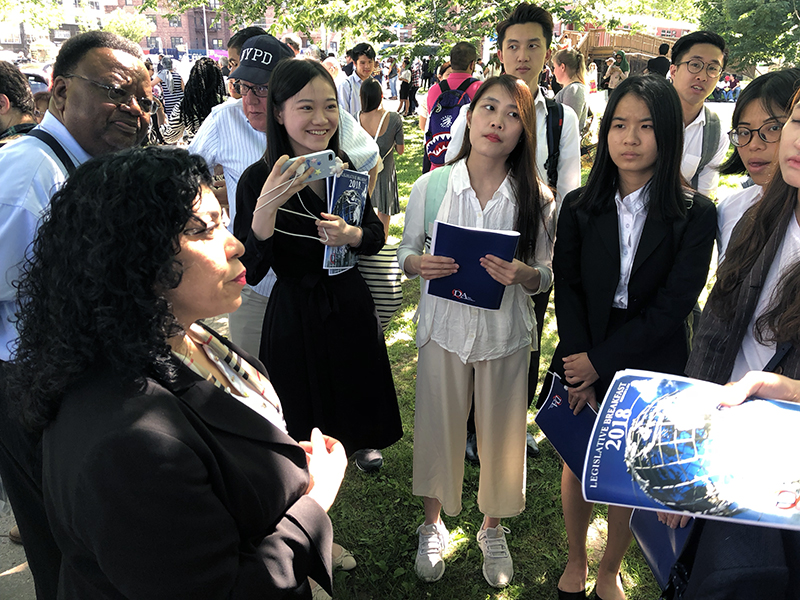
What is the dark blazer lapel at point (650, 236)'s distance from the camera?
2.09m

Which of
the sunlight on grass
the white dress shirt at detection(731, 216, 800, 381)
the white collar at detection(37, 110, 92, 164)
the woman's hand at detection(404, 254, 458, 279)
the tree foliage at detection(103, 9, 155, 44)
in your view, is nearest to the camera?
the white dress shirt at detection(731, 216, 800, 381)

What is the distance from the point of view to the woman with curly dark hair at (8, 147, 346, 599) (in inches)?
40.9

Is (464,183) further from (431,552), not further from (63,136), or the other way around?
(431,552)

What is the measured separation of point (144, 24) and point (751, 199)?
75.9m

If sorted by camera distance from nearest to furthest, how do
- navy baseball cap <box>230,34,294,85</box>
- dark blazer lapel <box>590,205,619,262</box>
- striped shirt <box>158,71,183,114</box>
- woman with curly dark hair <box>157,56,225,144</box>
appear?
dark blazer lapel <box>590,205,619,262</box> < navy baseball cap <box>230,34,294,85</box> < woman with curly dark hair <box>157,56,225,144</box> < striped shirt <box>158,71,183,114</box>

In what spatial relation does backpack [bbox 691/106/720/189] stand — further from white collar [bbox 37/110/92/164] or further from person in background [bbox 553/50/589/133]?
white collar [bbox 37/110/92/164]

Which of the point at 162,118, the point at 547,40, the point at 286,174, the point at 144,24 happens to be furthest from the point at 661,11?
the point at 144,24

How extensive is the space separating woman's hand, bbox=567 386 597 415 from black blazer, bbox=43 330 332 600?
127 centimetres

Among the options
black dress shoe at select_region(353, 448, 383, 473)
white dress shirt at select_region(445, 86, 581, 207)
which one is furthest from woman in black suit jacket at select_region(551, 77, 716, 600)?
black dress shoe at select_region(353, 448, 383, 473)

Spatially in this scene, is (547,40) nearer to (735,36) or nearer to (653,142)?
(653,142)

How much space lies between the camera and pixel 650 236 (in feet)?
6.89

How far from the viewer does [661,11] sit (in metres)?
31.9

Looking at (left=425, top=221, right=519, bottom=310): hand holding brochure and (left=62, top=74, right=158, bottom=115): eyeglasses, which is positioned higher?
(left=62, top=74, right=158, bottom=115): eyeglasses

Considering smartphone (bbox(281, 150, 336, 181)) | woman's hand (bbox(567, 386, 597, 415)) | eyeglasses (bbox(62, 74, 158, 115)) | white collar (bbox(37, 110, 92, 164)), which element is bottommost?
woman's hand (bbox(567, 386, 597, 415))
